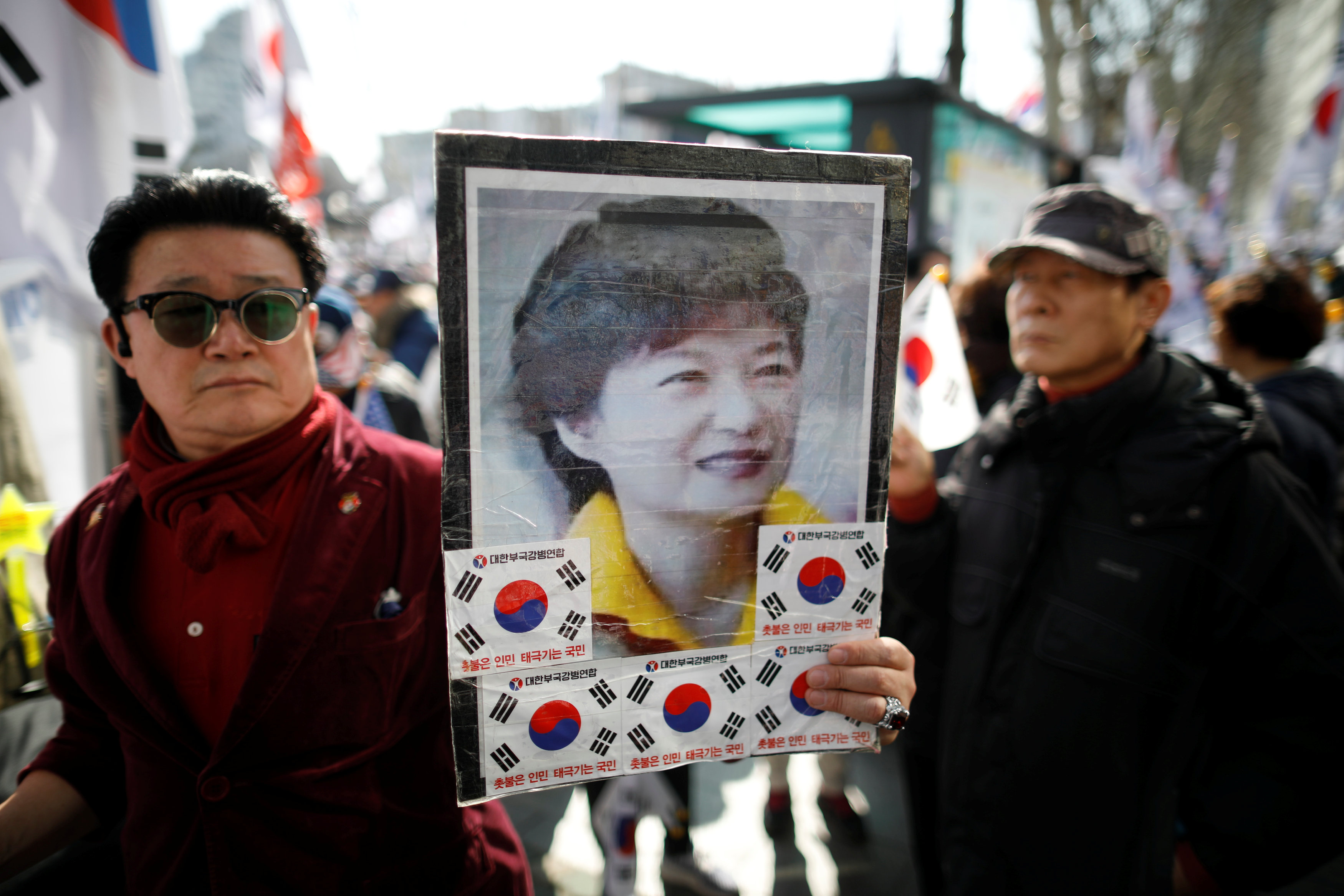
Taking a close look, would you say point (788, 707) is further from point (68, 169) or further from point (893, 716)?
point (68, 169)

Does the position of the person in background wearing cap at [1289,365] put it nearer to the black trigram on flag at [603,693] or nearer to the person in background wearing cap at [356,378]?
the black trigram on flag at [603,693]

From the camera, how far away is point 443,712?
133 cm

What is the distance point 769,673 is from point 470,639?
45cm

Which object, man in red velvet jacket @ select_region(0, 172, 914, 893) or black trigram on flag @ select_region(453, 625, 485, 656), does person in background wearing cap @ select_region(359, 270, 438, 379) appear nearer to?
man in red velvet jacket @ select_region(0, 172, 914, 893)

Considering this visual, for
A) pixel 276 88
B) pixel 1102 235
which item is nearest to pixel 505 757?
pixel 1102 235

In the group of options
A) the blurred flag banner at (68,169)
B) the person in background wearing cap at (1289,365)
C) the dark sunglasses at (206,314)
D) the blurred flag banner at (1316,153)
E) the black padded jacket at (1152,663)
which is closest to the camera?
the dark sunglasses at (206,314)

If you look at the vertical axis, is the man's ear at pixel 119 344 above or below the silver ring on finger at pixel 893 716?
above

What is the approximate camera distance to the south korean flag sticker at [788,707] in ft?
3.65

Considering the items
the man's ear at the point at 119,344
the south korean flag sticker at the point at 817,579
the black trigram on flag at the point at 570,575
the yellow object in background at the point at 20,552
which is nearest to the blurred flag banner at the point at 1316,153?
the south korean flag sticker at the point at 817,579

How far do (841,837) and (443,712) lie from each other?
2573 millimetres

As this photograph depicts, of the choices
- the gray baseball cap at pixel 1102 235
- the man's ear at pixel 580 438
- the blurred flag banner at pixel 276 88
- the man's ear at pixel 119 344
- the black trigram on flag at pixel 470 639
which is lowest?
the black trigram on flag at pixel 470 639

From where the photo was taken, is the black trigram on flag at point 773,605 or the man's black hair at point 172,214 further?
the man's black hair at point 172,214

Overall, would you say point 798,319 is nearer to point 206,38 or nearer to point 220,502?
point 220,502

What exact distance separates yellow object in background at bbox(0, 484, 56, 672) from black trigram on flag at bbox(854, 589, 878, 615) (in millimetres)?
1949
